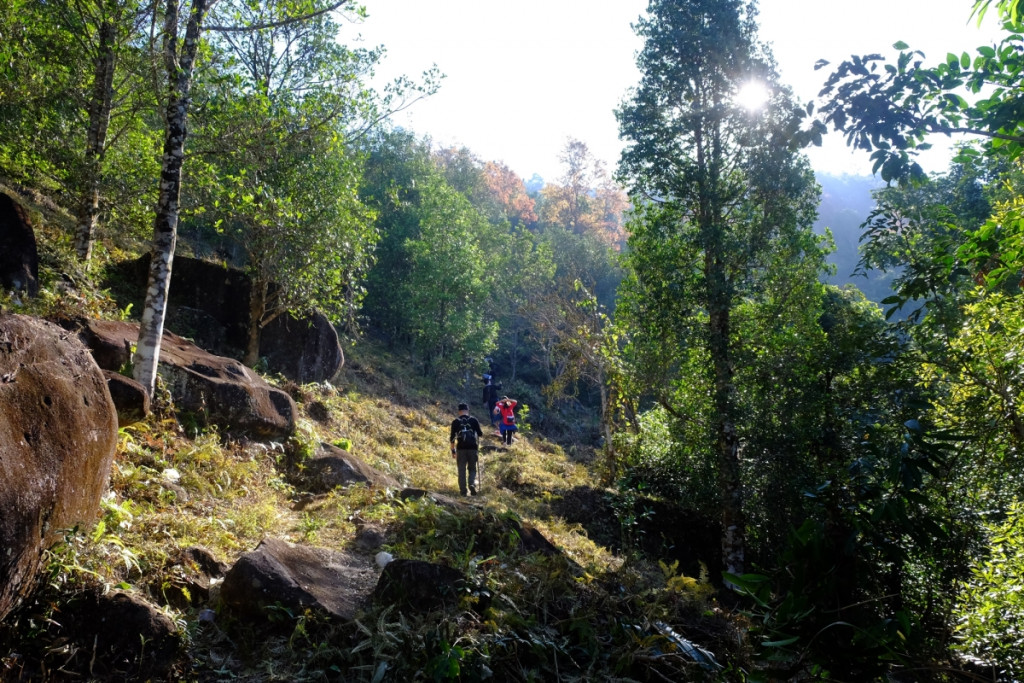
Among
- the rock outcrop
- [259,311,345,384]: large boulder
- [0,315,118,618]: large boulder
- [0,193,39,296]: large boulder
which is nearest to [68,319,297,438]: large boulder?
Answer: [0,193,39,296]: large boulder

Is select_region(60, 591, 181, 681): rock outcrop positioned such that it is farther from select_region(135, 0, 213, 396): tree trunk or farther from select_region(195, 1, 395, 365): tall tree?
select_region(195, 1, 395, 365): tall tree

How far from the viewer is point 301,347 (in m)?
17.2

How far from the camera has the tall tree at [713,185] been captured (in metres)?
12.4

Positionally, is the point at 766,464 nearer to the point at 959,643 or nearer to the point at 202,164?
the point at 959,643

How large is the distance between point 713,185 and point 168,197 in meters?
10.3

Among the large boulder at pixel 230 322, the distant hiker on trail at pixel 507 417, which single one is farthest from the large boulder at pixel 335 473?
the distant hiker on trail at pixel 507 417

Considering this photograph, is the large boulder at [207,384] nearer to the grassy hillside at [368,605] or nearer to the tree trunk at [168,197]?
the grassy hillside at [368,605]

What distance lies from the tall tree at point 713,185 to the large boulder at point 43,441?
10.4m

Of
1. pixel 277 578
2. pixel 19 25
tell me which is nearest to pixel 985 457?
pixel 277 578

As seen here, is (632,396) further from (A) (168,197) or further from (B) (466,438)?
(A) (168,197)

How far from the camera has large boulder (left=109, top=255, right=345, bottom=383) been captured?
14.9 metres

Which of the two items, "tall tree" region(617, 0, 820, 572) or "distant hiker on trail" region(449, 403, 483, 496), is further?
"tall tree" region(617, 0, 820, 572)

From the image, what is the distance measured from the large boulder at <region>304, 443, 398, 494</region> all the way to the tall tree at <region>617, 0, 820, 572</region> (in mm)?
6823

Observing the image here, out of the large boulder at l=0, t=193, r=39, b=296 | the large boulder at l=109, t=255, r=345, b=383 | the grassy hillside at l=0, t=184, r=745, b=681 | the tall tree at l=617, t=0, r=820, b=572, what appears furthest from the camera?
the large boulder at l=109, t=255, r=345, b=383
